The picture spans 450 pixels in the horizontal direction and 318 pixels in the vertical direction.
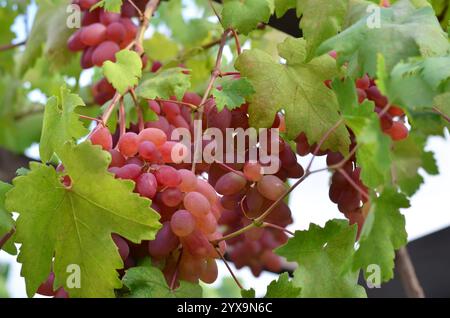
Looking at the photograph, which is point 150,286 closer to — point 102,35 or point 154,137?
point 154,137

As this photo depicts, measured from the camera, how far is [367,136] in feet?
1.85

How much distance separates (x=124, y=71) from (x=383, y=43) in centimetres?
29

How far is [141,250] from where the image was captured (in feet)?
2.50

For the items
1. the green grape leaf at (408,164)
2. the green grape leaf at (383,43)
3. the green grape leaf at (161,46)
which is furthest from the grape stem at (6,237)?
the green grape leaf at (161,46)

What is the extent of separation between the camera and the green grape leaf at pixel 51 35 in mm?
1167

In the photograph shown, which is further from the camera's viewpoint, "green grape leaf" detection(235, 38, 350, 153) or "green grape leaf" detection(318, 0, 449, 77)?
"green grape leaf" detection(235, 38, 350, 153)

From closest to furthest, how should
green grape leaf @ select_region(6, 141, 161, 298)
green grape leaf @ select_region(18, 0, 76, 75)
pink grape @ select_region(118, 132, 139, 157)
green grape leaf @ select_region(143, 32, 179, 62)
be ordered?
green grape leaf @ select_region(6, 141, 161, 298)
pink grape @ select_region(118, 132, 139, 157)
green grape leaf @ select_region(18, 0, 76, 75)
green grape leaf @ select_region(143, 32, 179, 62)

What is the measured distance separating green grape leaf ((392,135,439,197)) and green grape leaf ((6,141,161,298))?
61cm

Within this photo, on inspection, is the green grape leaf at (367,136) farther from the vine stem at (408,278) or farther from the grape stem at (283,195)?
the vine stem at (408,278)

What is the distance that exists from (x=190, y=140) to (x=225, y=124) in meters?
0.07

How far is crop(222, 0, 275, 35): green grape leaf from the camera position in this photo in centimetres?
84

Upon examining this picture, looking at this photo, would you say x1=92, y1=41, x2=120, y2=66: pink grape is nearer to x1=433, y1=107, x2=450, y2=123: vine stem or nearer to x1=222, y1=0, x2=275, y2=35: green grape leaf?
x1=222, y1=0, x2=275, y2=35: green grape leaf

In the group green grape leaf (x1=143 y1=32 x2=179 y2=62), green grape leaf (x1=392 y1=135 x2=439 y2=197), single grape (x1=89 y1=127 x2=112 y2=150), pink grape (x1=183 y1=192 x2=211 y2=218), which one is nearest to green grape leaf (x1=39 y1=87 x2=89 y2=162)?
single grape (x1=89 y1=127 x2=112 y2=150)

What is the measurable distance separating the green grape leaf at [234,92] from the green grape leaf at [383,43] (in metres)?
0.11
